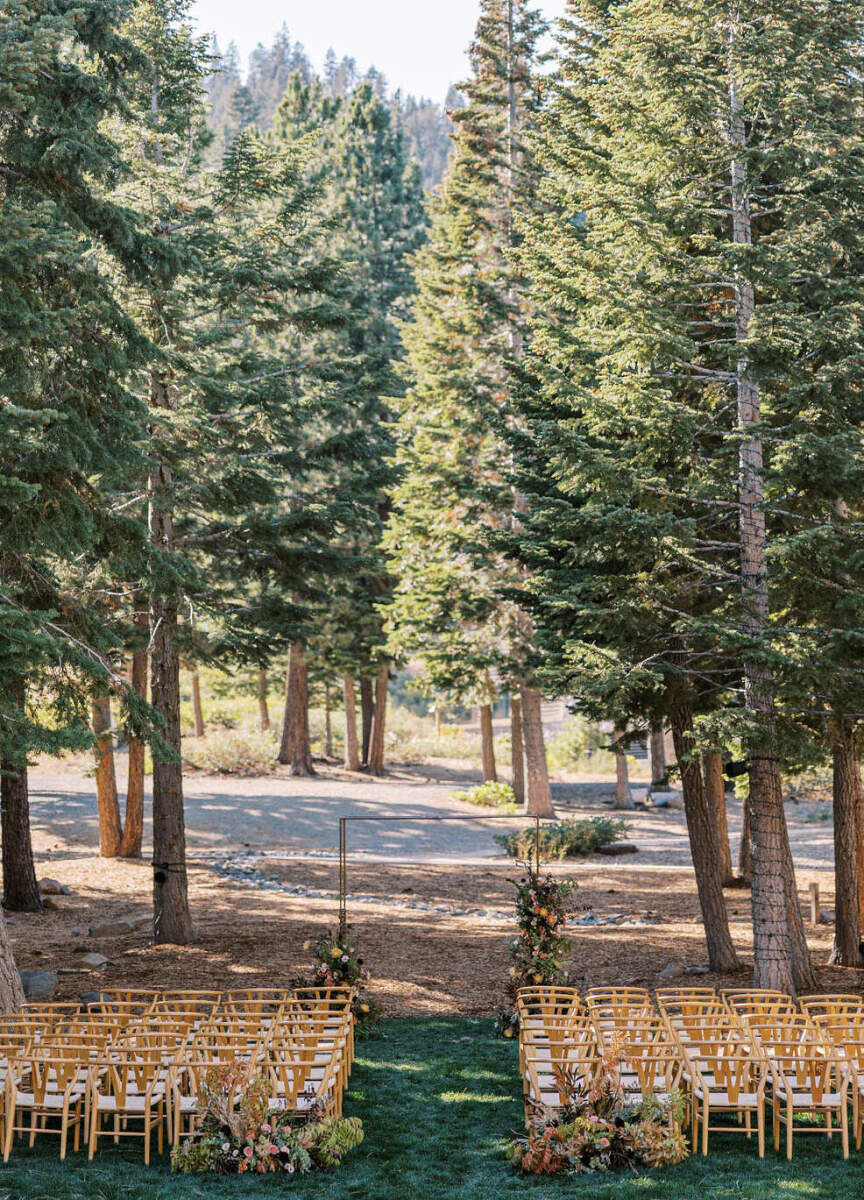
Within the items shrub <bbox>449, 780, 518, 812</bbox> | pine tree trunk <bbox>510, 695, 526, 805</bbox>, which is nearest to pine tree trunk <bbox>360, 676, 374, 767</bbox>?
pine tree trunk <bbox>510, 695, 526, 805</bbox>

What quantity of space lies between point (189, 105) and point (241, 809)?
54.5 feet

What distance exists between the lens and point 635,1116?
24.8 ft

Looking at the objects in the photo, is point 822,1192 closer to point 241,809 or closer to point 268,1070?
point 268,1070

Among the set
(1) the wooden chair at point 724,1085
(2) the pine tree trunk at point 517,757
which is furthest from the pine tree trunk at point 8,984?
(2) the pine tree trunk at point 517,757

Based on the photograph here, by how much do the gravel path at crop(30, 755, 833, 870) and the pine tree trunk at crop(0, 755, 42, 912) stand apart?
237 inches

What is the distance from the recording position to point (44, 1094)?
25.2 ft

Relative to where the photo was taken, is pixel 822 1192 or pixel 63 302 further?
pixel 63 302

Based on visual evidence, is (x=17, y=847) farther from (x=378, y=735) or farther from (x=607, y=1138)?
(x=378, y=735)

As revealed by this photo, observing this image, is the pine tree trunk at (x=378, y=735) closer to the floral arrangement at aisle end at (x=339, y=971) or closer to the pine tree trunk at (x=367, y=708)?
the pine tree trunk at (x=367, y=708)

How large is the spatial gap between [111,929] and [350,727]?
18546 millimetres

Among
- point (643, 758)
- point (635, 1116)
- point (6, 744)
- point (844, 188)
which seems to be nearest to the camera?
point (635, 1116)

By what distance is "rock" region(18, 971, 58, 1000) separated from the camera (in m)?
12.7

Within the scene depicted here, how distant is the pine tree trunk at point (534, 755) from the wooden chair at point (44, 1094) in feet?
59.5

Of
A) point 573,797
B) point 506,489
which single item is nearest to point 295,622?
point 506,489
